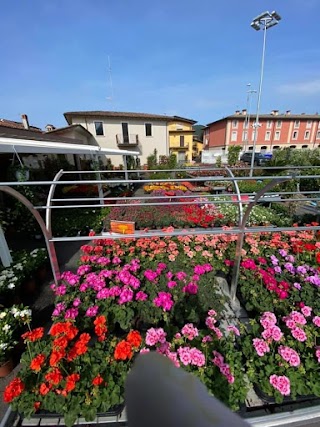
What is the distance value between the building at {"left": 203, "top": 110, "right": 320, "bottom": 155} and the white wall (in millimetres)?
15731

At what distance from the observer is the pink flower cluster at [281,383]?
1.38 metres

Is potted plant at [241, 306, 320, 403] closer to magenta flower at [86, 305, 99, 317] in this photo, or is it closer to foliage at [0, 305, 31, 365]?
magenta flower at [86, 305, 99, 317]

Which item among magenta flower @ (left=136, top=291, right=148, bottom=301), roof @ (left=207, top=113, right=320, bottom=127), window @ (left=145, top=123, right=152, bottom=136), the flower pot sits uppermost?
roof @ (left=207, top=113, right=320, bottom=127)

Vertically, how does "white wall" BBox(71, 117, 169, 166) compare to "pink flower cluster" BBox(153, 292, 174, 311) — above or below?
above

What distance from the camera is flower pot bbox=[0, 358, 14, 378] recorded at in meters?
1.92

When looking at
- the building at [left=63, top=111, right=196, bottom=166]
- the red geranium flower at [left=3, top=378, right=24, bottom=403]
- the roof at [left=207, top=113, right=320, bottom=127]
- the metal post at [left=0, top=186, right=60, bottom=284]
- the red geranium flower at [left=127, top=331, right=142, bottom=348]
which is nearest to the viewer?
the red geranium flower at [left=3, top=378, right=24, bottom=403]

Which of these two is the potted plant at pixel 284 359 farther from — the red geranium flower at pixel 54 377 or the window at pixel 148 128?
the window at pixel 148 128

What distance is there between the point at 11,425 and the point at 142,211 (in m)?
4.50

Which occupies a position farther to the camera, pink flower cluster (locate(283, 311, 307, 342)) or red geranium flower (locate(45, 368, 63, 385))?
pink flower cluster (locate(283, 311, 307, 342))

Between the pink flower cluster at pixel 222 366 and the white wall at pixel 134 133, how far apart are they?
69.7ft

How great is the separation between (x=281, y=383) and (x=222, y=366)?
0.41 m

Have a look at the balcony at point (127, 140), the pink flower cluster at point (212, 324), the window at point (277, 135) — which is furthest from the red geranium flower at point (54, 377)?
the window at point (277, 135)

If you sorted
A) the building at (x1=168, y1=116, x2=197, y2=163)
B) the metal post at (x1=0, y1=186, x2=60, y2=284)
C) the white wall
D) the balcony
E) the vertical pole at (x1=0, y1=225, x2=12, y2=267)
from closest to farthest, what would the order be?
the metal post at (x1=0, y1=186, x2=60, y2=284)
the vertical pole at (x1=0, y1=225, x2=12, y2=267)
the white wall
the balcony
the building at (x1=168, y1=116, x2=197, y2=163)

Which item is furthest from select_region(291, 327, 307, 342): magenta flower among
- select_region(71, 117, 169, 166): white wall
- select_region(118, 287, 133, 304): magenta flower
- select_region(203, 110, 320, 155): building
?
select_region(203, 110, 320, 155): building
